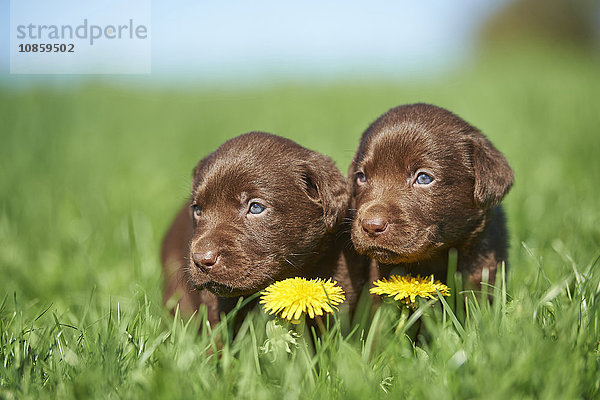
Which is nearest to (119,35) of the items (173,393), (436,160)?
(436,160)

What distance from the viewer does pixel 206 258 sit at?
2.79 meters

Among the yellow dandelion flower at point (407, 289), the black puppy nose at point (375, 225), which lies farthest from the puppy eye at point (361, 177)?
the yellow dandelion flower at point (407, 289)

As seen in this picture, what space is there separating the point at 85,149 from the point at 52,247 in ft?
13.7

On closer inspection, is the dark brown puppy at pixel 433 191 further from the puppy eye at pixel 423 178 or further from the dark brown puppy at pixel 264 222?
the dark brown puppy at pixel 264 222

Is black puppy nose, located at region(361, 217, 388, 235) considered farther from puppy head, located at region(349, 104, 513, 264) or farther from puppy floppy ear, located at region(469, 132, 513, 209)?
puppy floppy ear, located at region(469, 132, 513, 209)

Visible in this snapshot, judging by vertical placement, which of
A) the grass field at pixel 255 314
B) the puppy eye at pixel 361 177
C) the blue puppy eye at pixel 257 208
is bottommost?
the grass field at pixel 255 314

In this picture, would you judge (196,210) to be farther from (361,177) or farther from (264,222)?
(361,177)

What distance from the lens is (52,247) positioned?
204 inches

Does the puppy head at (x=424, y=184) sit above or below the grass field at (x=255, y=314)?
above

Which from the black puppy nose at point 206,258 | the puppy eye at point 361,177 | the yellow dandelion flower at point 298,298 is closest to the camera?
the yellow dandelion flower at point 298,298

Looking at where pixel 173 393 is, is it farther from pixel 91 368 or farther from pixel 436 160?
pixel 436 160

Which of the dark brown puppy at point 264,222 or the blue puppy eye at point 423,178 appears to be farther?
the blue puppy eye at point 423,178

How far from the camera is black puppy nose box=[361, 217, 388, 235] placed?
288cm

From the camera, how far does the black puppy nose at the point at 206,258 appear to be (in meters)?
2.79
